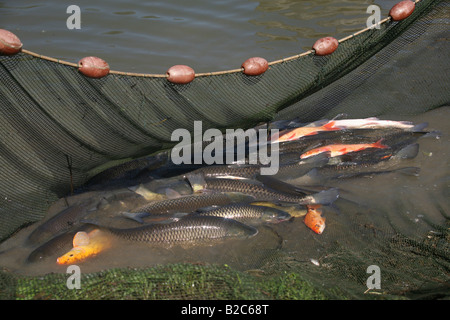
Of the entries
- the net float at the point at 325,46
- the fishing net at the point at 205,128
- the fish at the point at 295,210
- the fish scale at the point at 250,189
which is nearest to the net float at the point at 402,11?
the fishing net at the point at 205,128

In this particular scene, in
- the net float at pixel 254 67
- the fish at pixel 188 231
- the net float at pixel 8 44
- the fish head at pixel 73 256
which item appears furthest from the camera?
the net float at pixel 254 67

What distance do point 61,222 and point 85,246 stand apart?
1.46 feet

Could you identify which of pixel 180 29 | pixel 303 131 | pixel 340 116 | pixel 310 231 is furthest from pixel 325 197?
pixel 180 29

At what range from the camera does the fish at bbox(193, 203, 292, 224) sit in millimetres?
4012

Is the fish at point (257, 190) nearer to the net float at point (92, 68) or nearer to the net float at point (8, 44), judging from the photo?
the net float at point (92, 68)

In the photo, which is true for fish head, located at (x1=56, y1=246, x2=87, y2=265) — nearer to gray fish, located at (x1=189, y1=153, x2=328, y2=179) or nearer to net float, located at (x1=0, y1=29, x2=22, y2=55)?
gray fish, located at (x1=189, y1=153, x2=328, y2=179)

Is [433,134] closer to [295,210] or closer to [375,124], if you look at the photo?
[375,124]

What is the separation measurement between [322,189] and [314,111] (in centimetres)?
126

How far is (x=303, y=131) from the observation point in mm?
5195

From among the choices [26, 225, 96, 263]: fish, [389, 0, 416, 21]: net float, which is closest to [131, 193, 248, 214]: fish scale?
[26, 225, 96, 263]: fish

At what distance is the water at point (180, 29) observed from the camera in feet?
25.3

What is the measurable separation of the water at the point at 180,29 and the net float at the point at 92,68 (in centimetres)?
408
